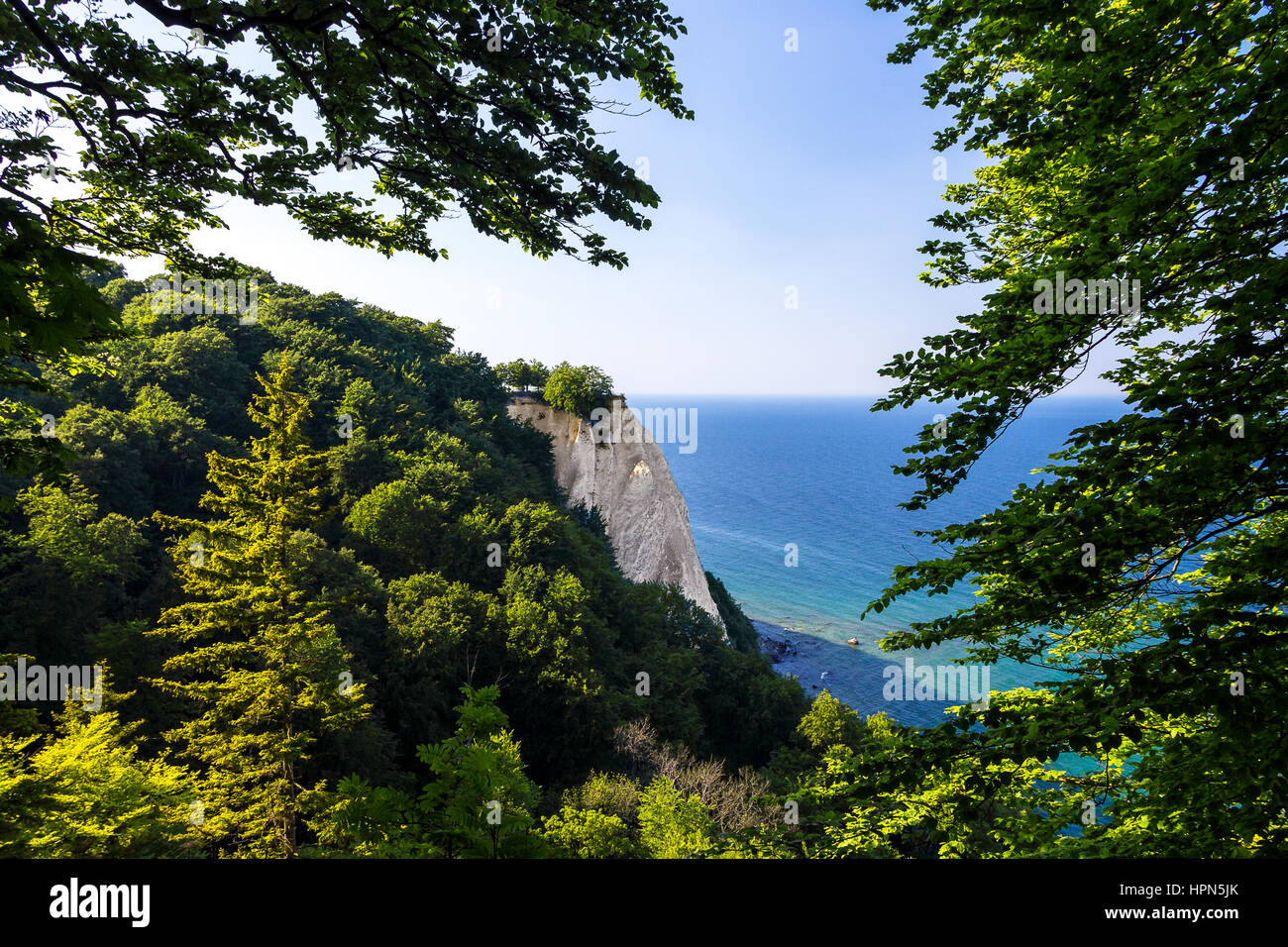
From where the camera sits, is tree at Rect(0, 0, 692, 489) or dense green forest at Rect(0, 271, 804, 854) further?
dense green forest at Rect(0, 271, 804, 854)

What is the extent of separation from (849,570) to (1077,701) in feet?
238

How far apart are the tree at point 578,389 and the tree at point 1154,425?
138ft

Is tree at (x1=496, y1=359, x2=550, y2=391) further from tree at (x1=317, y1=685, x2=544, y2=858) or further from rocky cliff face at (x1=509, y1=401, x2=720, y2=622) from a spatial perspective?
tree at (x1=317, y1=685, x2=544, y2=858)

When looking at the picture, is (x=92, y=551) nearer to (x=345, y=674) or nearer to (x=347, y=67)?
(x=345, y=674)

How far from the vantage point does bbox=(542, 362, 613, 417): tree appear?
155 ft

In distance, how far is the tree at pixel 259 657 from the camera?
12586 mm
